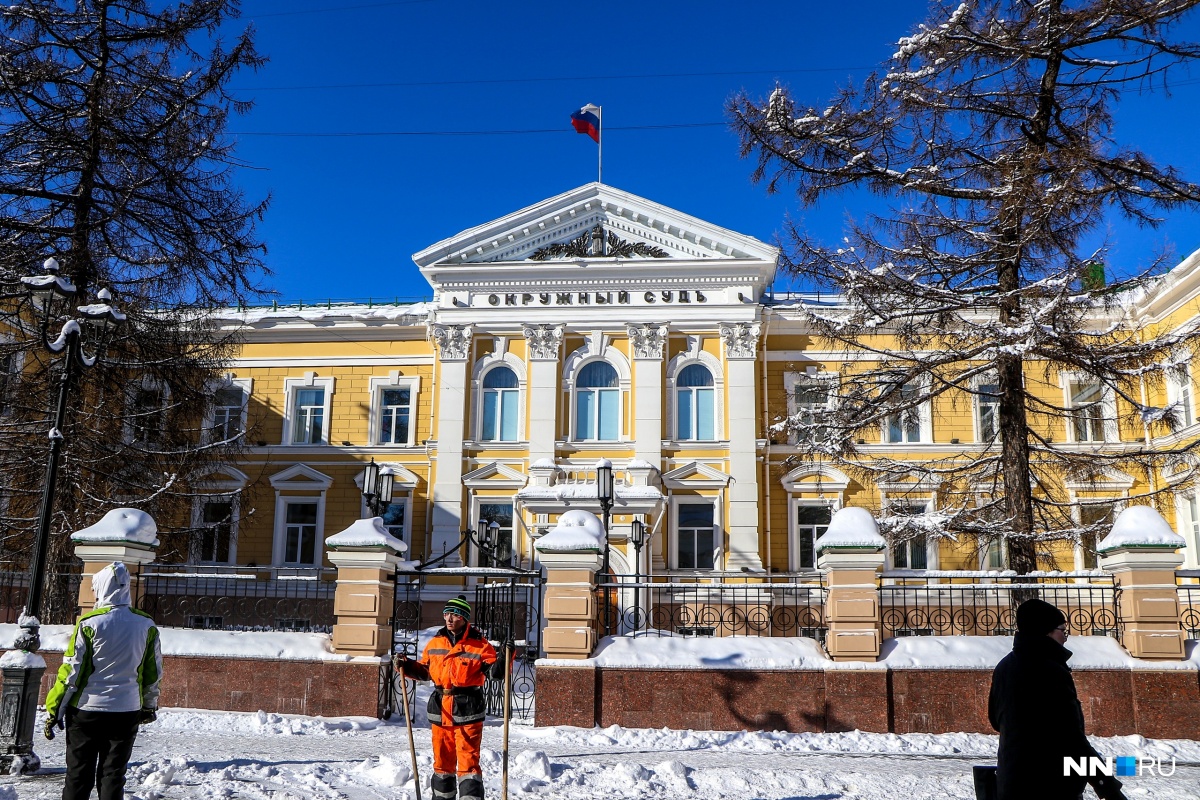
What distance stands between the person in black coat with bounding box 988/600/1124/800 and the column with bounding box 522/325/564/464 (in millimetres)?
22457

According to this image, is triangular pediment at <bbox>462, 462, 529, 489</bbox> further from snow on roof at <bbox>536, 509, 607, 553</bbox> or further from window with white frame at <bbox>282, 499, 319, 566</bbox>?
snow on roof at <bbox>536, 509, 607, 553</bbox>

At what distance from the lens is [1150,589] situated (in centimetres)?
1168

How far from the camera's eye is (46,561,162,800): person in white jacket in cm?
672

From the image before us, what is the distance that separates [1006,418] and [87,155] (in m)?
15.9

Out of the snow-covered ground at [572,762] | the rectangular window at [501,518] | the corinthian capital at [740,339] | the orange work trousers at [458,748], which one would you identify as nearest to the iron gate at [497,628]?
the snow-covered ground at [572,762]

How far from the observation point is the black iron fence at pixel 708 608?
13438 millimetres

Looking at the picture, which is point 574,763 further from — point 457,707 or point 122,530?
point 122,530

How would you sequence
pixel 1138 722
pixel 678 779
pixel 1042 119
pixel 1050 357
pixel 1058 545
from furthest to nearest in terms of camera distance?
pixel 1058 545 < pixel 1042 119 < pixel 1050 357 < pixel 1138 722 < pixel 678 779

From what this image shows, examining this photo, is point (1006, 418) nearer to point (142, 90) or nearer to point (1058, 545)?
point (1058, 545)

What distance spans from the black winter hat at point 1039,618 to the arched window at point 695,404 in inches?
875

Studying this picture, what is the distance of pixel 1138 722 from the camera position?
11430mm

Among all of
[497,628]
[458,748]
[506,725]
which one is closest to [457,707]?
[458,748]

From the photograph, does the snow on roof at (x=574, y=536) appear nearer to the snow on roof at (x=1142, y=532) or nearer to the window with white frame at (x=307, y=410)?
the snow on roof at (x=1142, y=532)

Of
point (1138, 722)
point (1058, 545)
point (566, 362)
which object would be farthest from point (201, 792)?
point (1058, 545)
